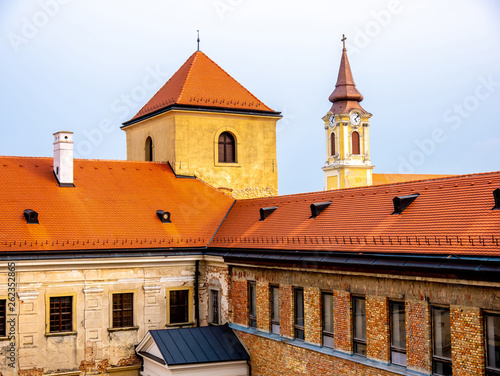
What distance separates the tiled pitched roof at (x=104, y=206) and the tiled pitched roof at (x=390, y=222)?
3.20 meters

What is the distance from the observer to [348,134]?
3312 inches

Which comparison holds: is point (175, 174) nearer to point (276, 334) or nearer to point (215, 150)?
point (215, 150)

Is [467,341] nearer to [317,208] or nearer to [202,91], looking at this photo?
[317,208]

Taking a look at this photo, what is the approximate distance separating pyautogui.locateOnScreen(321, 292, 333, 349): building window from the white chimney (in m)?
12.9

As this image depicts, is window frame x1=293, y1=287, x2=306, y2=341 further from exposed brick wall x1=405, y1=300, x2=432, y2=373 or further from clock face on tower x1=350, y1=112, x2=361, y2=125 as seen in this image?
clock face on tower x1=350, y1=112, x2=361, y2=125

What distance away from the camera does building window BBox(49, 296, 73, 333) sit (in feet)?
83.2

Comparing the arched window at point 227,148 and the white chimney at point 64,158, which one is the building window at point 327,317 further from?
the arched window at point 227,148

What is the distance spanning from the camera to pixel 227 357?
24.4 meters

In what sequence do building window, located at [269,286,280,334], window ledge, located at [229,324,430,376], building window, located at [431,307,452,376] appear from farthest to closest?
1. building window, located at [269,286,280,334]
2. window ledge, located at [229,324,430,376]
3. building window, located at [431,307,452,376]

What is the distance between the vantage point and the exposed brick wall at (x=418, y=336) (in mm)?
16844

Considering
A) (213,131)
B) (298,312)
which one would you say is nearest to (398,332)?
(298,312)

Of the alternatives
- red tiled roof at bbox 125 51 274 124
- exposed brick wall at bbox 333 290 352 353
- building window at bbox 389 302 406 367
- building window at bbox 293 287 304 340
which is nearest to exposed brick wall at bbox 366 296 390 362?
building window at bbox 389 302 406 367

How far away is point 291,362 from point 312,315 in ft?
6.35

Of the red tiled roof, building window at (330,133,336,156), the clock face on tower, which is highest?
the clock face on tower
